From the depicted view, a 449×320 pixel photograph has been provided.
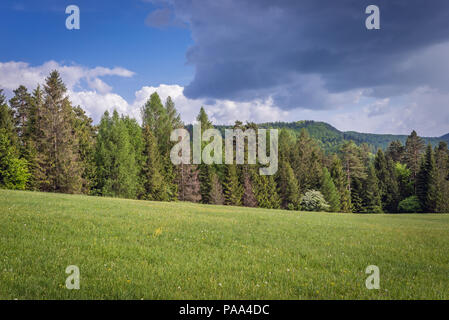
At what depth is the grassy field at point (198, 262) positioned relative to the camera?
266 inches

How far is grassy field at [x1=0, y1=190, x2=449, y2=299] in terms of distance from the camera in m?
6.75

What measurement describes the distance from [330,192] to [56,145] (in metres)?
55.4

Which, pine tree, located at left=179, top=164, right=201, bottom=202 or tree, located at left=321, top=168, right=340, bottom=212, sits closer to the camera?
pine tree, located at left=179, top=164, right=201, bottom=202

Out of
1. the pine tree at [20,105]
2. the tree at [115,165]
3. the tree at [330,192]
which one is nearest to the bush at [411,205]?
the tree at [330,192]

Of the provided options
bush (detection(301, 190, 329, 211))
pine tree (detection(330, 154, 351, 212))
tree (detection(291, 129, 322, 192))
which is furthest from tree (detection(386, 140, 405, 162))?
bush (detection(301, 190, 329, 211))

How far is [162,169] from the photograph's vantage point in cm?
5591

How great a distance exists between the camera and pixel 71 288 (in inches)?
257

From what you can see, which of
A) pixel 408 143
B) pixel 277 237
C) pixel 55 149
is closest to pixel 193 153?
pixel 55 149

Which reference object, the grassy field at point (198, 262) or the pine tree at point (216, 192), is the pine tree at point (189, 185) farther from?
the grassy field at point (198, 262)

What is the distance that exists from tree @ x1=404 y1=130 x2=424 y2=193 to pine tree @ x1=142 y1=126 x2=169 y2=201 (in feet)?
226

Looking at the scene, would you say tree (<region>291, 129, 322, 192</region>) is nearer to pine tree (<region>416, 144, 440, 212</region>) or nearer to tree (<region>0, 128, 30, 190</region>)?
pine tree (<region>416, 144, 440, 212</region>)

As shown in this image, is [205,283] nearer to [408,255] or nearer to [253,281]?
[253,281]

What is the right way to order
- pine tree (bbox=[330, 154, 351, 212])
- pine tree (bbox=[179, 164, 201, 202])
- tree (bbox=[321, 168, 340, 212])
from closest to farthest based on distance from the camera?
pine tree (bbox=[179, 164, 201, 202]) → tree (bbox=[321, 168, 340, 212]) → pine tree (bbox=[330, 154, 351, 212])
